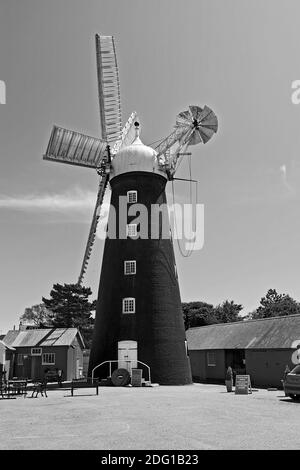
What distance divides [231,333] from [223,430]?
Answer: 28753 mm

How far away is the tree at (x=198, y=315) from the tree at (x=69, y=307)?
1877 cm

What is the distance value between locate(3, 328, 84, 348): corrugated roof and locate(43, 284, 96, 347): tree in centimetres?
2979

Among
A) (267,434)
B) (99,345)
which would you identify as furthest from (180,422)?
(99,345)

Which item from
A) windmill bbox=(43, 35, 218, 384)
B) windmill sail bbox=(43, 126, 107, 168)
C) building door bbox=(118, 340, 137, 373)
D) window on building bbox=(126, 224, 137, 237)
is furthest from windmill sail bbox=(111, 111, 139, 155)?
building door bbox=(118, 340, 137, 373)

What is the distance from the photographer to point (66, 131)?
3238 cm

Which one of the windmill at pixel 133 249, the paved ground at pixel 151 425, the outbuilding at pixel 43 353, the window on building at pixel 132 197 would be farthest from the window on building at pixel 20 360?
the paved ground at pixel 151 425

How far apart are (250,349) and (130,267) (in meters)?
11.8

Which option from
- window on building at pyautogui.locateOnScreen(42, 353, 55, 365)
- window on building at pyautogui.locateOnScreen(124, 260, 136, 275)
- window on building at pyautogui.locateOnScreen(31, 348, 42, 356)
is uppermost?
window on building at pyautogui.locateOnScreen(124, 260, 136, 275)

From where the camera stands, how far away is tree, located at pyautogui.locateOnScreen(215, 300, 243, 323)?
285 ft

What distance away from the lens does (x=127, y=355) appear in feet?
98.2

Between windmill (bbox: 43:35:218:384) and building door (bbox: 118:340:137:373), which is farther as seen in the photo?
windmill (bbox: 43:35:218:384)

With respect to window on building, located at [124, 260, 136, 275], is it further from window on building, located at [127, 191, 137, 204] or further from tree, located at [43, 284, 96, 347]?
tree, located at [43, 284, 96, 347]

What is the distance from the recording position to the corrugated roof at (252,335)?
110 ft

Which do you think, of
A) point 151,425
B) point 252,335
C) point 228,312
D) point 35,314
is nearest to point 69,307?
point 35,314
